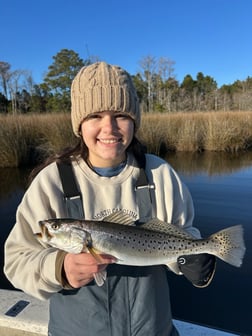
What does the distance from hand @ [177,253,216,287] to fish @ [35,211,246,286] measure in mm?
59

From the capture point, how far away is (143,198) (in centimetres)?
174

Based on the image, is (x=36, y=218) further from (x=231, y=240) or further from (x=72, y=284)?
(x=231, y=240)

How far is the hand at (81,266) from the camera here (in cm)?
142

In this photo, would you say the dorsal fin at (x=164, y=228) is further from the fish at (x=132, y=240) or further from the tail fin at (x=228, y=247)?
the tail fin at (x=228, y=247)

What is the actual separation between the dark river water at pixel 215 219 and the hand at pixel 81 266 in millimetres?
2838

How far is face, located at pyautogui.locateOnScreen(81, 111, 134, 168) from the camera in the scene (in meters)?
1.70

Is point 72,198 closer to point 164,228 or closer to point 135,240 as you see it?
point 135,240

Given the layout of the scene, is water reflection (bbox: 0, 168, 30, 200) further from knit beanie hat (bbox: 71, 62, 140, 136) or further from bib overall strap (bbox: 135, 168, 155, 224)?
bib overall strap (bbox: 135, 168, 155, 224)

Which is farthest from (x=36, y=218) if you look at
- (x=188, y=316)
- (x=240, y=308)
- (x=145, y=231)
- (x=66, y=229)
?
(x=240, y=308)

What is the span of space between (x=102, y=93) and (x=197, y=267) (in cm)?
106

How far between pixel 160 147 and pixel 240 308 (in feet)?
37.7

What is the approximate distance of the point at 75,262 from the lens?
4.71 feet

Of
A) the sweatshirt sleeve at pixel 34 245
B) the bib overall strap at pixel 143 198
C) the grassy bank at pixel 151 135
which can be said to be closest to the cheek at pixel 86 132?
the sweatshirt sleeve at pixel 34 245

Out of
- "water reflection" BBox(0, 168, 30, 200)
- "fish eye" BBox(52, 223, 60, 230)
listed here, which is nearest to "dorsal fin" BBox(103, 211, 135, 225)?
"fish eye" BBox(52, 223, 60, 230)
